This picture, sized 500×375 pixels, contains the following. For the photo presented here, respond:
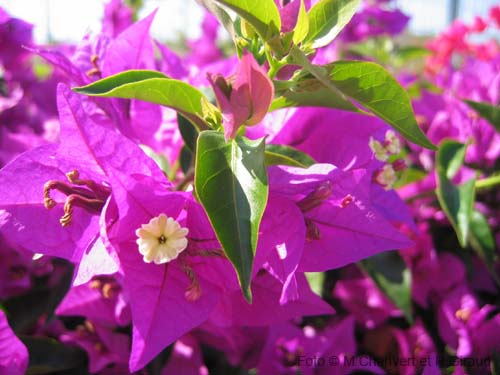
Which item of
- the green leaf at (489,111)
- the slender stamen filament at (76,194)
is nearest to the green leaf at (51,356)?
the slender stamen filament at (76,194)

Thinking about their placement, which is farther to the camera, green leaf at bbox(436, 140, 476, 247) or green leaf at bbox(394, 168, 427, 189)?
green leaf at bbox(394, 168, 427, 189)

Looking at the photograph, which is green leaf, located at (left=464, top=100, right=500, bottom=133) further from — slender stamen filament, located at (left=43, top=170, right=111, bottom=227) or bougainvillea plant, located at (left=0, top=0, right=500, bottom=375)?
slender stamen filament, located at (left=43, top=170, right=111, bottom=227)

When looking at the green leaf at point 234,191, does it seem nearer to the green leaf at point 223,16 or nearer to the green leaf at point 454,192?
the green leaf at point 223,16

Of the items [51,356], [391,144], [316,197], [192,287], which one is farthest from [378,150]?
[51,356]

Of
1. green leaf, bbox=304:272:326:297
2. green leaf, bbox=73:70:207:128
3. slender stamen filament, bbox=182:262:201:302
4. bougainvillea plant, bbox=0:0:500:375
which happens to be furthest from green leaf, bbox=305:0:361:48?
green leaf, bbox=304:272:326:297

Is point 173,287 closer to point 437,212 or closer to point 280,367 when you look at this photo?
point 280,367

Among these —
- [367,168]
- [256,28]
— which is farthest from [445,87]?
[256,28]
